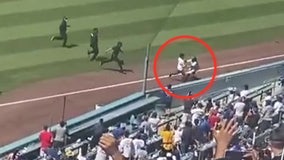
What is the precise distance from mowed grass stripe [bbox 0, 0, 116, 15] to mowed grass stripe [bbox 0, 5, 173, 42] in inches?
46.0

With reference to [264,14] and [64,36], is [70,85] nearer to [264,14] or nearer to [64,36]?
[64,36]

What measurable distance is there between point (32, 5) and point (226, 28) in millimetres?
6907

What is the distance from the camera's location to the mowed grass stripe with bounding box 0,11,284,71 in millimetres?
24141

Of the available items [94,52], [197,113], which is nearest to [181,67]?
[94,52]

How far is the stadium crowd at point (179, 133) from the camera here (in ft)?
48.9

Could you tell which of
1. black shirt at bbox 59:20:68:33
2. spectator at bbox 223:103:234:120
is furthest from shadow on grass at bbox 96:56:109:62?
spectator at bbox 223:103:234:120

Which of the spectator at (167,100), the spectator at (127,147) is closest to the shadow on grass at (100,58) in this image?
the spectator at (167,100)

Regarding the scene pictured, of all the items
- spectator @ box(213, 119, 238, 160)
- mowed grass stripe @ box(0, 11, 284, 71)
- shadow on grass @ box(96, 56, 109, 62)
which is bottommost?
spectator @ box(213, 119, 238, 160)

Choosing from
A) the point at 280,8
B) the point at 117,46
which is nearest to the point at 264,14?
the point at 280,8

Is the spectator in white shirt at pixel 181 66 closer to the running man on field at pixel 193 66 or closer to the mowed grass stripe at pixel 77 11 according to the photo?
the running man on field at pixel 193 66

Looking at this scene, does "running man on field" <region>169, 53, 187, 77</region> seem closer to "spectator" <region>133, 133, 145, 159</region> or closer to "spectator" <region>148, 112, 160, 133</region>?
"spectator" <region>148, 112, 160, 133</region>

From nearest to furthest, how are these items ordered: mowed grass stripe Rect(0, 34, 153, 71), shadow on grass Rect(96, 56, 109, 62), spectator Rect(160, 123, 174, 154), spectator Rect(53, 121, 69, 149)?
1. spectator Rect(160, 123, 174, 154)
2. spectator Rect(53, 121, 69, 149)
3. mowed grass stripe Rect(0, 34, 153, 71)
4. shadow on grass Rect(96, 56, 109, 62)

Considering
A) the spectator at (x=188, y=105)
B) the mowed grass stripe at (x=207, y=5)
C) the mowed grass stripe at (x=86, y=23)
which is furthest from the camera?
the mowed grass stripe at (x=207, y=5)

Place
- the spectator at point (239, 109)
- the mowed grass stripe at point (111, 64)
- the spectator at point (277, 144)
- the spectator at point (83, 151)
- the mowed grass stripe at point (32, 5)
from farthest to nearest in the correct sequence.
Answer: the mowed grass stripe at point (32, 5) → the mowed grass stripe at point (111, 64) → the spectator at point (239, 109) → the spectator at point (83, 151) → the spectator at point (277, 144)
